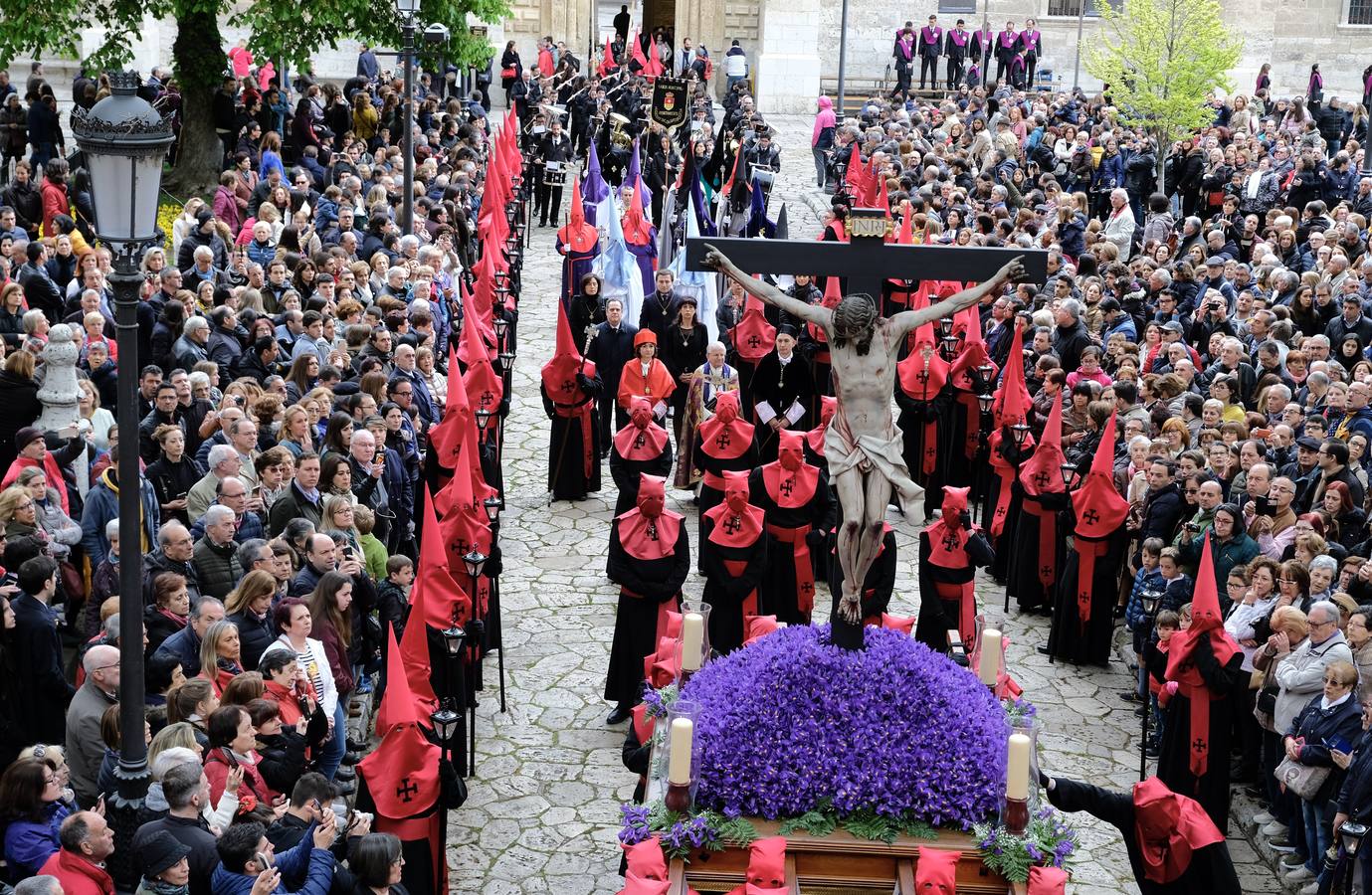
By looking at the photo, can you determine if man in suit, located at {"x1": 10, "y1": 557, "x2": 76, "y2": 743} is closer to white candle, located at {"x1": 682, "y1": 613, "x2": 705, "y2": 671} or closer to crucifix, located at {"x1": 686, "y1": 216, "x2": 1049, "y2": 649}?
white candle, located at {"x1": 682, "y1": 613, "x2": 705, "y2": 671}

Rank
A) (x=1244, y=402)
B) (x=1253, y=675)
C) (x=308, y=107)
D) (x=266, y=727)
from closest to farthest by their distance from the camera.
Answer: (x=266, y=727) → (x=1253, y=675) → (x=1244, y=402) → (x=308, y=107)

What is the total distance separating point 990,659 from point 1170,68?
73.3 feet

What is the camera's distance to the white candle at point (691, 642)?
9453 mm

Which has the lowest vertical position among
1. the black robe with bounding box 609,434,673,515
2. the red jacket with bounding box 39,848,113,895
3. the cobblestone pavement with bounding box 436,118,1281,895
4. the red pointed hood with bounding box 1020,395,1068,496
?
the cobblestone pavement with bounding box 436,118,1281,895

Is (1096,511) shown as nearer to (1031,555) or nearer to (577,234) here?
(1031,555)

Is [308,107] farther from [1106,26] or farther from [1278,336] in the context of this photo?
[1106,26]

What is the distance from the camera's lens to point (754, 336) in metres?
17.1

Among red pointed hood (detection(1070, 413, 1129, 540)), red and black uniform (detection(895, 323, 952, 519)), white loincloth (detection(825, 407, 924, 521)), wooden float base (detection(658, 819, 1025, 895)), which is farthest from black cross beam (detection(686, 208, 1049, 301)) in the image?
red and black uniform (detection(895, 323, 952, 519))

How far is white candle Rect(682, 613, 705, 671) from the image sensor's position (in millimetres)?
9453

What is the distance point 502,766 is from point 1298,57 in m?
42.9

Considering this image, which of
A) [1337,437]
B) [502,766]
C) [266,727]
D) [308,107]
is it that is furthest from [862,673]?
[308,107]

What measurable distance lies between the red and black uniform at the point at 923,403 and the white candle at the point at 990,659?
21.6 ft

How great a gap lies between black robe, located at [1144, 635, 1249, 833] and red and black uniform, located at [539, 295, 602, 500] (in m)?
6.80

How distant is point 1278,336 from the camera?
15.5 meters
